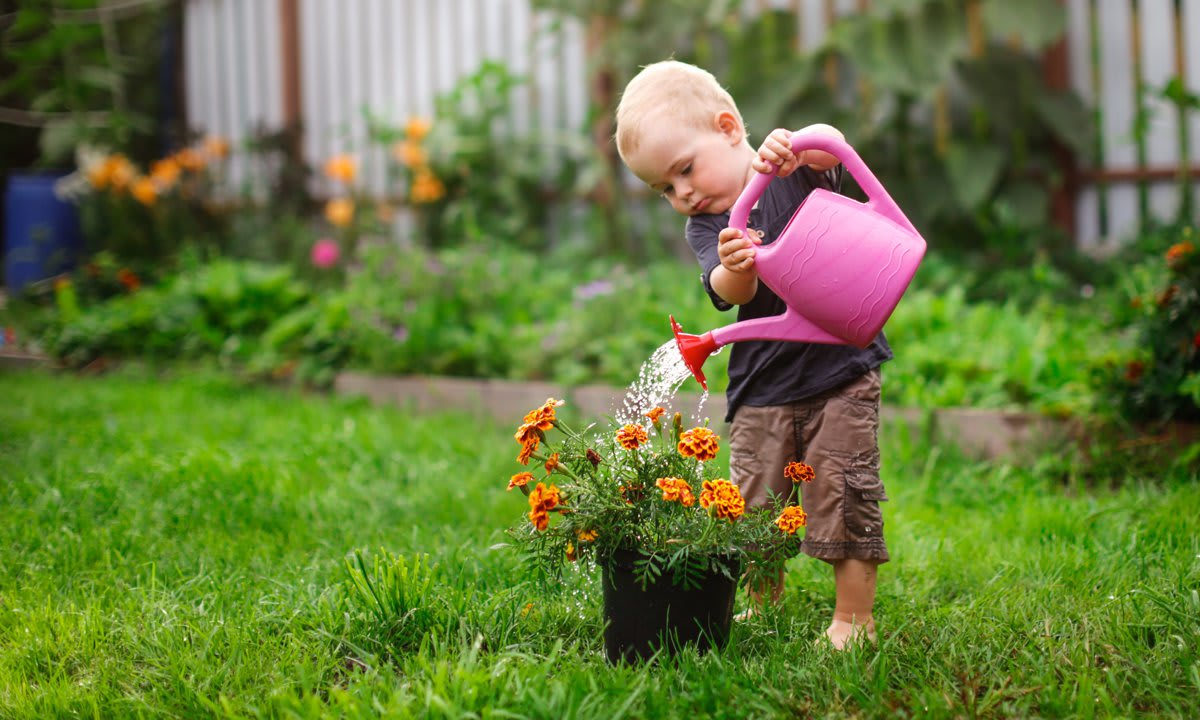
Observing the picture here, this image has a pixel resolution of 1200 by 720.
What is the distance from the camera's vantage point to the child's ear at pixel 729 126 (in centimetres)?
210

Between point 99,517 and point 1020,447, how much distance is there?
2625 millimetres

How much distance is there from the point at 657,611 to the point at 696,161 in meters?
A: 0.86

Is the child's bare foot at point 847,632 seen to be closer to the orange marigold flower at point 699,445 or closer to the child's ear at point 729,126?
Result: the orange marigold flower at point 699,445

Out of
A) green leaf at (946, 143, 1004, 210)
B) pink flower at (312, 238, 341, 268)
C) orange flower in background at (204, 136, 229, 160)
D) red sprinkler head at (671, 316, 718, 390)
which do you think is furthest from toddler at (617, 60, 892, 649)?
orange flower in background at (204, 136, 229, 160)

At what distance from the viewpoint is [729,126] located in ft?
6.95

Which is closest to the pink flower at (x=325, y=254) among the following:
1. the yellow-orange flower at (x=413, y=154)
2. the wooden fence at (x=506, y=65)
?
the yellow-orange flower at (x=413, y=154)

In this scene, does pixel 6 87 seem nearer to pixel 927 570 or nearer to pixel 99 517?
pixel 99 517

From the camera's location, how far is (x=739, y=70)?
217 inches

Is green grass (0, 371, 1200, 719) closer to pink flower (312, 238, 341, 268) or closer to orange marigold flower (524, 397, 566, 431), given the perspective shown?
orange marigold flower (524, 397, 566, 431)

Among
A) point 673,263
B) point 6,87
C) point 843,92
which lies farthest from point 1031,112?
point 6,87

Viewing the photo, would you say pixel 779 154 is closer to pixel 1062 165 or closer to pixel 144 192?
pixel 1062 165

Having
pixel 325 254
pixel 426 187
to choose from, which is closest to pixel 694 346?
pixel 325 254

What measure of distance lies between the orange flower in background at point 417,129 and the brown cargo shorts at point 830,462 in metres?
4.66

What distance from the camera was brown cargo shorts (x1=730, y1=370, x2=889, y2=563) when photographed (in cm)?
209
